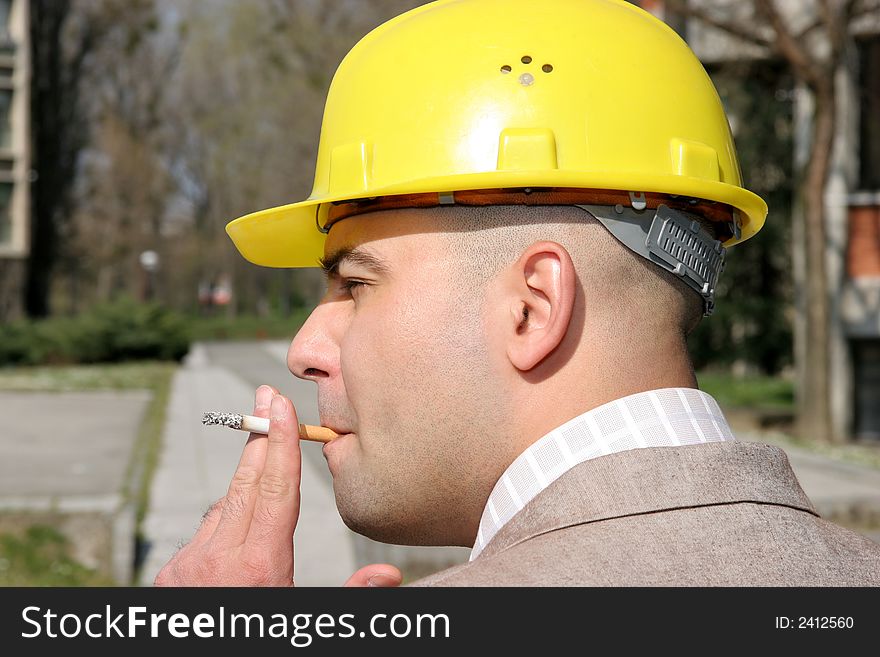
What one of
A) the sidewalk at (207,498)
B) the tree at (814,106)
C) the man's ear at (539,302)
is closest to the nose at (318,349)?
the man's ear at (539,302)

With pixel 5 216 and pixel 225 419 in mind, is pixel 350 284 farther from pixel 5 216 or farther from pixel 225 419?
pixel 5 216

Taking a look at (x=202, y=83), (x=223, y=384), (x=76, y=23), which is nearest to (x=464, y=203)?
(x=223, y=384)

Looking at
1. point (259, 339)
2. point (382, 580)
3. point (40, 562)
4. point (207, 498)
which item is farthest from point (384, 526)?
point (259, 339)

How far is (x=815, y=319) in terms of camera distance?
12.6 m

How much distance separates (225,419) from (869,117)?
13830 millimetres

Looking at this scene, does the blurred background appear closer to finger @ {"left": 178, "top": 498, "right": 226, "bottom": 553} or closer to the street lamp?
the street lamp

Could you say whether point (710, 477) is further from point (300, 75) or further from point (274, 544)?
point (300, 75)

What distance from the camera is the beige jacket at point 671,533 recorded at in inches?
54.4

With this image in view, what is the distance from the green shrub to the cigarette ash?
26777 mm

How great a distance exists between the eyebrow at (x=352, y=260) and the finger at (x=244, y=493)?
0.84ft

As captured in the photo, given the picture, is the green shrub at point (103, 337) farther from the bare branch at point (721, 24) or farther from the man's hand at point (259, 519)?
the man's hand at point (259, 519)

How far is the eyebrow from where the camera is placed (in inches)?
68.6

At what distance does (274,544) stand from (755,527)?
0.69m

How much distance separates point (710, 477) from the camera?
58.4 inches
